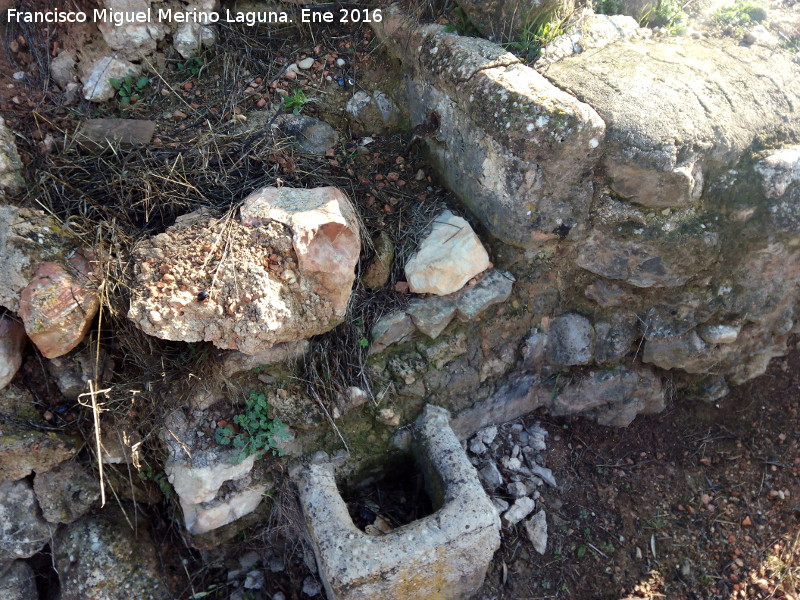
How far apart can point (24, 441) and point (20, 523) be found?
424 millimetres

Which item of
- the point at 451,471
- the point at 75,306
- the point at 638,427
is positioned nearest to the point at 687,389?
the point at 638,427

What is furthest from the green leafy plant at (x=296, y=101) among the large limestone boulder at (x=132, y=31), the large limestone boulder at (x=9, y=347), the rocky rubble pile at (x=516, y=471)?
the rocky rubble pile at (x=516, y=471)

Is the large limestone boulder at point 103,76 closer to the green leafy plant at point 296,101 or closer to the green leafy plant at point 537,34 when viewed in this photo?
the green leafy plant at point 296,101

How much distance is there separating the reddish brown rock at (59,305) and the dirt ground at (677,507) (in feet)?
6.97

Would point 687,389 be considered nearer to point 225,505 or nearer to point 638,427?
point 638,427

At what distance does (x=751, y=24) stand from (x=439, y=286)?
218 centimetres

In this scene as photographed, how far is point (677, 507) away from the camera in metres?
2.93

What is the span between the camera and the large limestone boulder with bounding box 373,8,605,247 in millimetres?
2361

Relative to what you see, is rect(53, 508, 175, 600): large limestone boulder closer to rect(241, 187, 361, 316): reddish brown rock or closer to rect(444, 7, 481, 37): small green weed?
rect(241, 187, 361, 316): reddish brown rock

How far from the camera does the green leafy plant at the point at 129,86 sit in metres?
2.79

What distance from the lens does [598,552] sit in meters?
2.77

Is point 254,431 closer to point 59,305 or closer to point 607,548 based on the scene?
point 59,305

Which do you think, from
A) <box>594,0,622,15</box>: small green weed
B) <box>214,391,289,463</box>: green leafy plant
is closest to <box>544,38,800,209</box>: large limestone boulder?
<box>594,0,622,15</box>: small green weed

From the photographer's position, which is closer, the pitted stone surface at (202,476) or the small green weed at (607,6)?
the pitted stone surface at (202,476)
